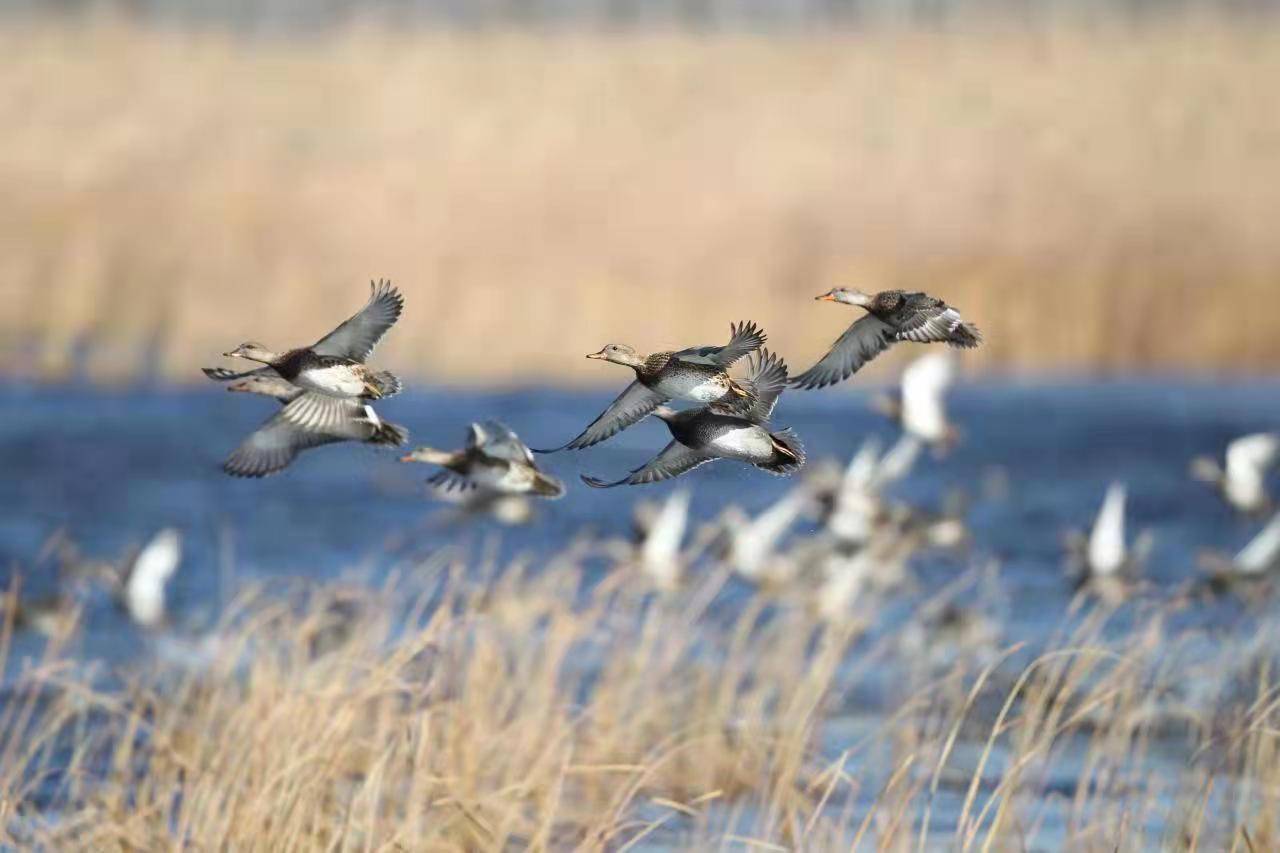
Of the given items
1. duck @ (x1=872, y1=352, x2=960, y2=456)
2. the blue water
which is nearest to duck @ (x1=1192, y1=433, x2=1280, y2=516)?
duck @ (x1=872, y1=352, x2=960, y2=456)

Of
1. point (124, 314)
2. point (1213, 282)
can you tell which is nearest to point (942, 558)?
point (1213, 282)

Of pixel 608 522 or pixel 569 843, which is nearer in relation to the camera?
pixel 569 843

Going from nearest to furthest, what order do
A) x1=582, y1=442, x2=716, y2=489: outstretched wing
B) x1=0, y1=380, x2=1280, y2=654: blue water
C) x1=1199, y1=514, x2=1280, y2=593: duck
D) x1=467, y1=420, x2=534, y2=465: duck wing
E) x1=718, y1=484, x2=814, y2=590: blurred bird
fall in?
x1=582, y1=442, x2=716, y2=489: outstretched wing < x1=467, y1=420, x2=534, y2=465: duck wing < x1=1199, y1=514, x2=1280, y2=593: duck < x1=718, y1=484, x2=814, y2=590: blurred bird < x1=0, y1=380, x2=1280, y2=654: blue water

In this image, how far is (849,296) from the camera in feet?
16.1

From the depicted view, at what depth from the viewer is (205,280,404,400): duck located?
14.3 feet

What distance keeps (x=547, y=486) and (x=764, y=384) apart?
75 centimetres

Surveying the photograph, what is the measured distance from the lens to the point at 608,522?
22.5 m

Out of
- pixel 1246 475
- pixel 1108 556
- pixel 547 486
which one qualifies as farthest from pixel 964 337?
pixel 1108 556

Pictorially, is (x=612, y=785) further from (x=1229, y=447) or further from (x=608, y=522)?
(x=608, y=522)

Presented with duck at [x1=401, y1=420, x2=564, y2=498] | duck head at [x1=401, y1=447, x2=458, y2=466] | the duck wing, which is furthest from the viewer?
duck head at [x1=401, y1=447, x2=458, y2=466]

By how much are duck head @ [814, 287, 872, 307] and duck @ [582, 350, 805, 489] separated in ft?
1.08

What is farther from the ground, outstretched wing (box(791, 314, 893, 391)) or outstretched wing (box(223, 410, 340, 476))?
outstretched wing (box(791, 314, 893, 391))

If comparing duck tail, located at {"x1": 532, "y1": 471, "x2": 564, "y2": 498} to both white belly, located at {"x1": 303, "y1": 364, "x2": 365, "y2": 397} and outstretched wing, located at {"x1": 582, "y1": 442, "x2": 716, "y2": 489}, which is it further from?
white belly, located at {"x1": 303, "y1": 364, "x2": 365, "y2": 397}

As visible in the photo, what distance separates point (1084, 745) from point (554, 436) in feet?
61.2
